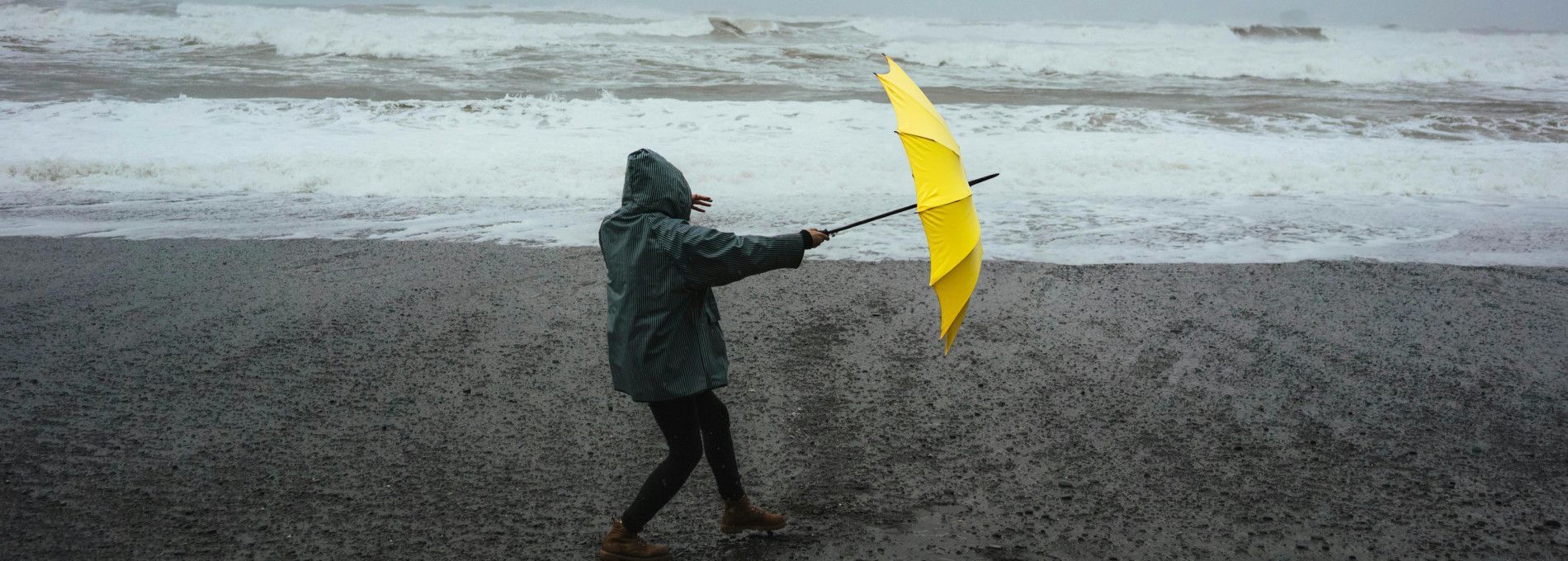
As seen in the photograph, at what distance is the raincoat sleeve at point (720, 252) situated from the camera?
2559mm

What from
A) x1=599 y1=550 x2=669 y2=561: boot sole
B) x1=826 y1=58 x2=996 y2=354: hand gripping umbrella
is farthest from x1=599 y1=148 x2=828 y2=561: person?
x1=599 y1=550 x2=669 y2=561: boot sole

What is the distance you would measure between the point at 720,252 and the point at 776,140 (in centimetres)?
998

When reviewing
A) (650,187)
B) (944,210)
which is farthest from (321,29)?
(944,210)

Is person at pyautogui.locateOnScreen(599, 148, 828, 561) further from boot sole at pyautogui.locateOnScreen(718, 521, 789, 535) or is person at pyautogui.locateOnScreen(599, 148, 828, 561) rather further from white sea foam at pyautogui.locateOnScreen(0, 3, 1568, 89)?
white sea foam at pyautogui.locateOnScreen(0, 3, 1568, 89)

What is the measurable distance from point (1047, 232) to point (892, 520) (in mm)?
4899

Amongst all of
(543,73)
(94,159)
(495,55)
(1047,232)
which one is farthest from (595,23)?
(1047,232)

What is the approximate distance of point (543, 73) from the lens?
19969 mm

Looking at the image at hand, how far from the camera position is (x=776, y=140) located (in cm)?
1239

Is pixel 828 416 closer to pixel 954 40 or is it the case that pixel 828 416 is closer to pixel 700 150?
pixel 700 150

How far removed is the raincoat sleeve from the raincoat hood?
0.10m

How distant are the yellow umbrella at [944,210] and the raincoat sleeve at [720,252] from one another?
36 cm

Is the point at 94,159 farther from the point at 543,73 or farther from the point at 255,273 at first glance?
the point at 543,73

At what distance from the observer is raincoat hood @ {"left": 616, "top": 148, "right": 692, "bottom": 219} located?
265 cm

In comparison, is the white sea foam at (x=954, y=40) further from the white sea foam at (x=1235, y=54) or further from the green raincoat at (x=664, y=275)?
the green raincoat at (x=664, y=275)
